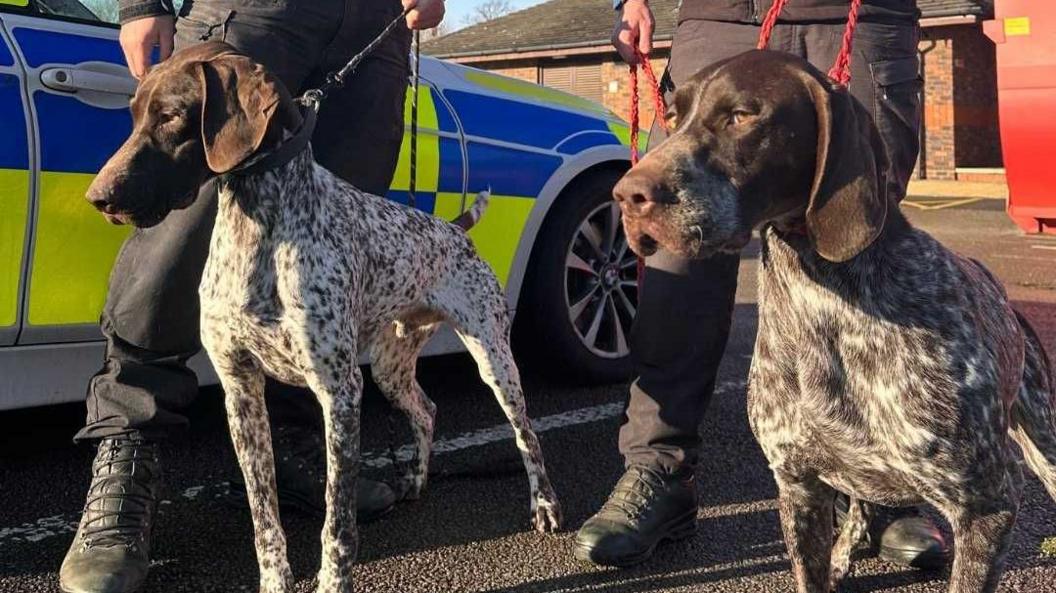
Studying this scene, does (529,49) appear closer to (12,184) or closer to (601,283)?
(601,283)

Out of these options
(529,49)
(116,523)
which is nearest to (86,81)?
(116,523)

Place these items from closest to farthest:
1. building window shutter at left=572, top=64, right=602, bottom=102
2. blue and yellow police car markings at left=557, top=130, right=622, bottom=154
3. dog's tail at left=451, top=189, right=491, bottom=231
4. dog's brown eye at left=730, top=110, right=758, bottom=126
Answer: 1. dog's brown eye at left=730, top=110, right=758, bottom=126
2. dog's tail at left=451, top=189, right=491, bottom=231
3. blue and yellow police car markings at left=557, top=130, right=622, bottom=154
4. building window shutter at left=572, top=64, right=602, bottom=102

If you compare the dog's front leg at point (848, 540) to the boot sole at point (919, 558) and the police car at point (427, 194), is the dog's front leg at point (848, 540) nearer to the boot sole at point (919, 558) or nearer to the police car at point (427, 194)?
the boot sole at point (919, 558)

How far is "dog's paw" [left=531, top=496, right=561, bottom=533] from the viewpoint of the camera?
344 cm

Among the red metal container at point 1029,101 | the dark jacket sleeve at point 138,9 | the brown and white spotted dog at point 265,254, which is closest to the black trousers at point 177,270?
the dark jacket sleeve at point 138,9

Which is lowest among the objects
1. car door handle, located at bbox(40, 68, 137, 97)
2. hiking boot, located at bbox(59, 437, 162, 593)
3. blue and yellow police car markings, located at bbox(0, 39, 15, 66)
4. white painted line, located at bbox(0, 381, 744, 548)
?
white painted line, located at bbox(0, 381, 744, 548)

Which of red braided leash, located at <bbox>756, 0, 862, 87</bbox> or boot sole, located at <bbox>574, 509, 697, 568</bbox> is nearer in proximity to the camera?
red braided leash, located at <bbox>756, 0, 862, 87</bbox>

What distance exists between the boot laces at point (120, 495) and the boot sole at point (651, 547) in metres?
1.23

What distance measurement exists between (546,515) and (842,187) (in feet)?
5.34

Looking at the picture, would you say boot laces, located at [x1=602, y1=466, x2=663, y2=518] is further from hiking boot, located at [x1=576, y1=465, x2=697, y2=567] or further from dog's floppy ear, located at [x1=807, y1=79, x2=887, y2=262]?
dog's floppy ear, located at [x1=807, y1=79, x2=887, y2=262]

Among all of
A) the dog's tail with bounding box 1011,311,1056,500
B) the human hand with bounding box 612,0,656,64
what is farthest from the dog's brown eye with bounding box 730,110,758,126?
the dog's tail with bounding box 1011,311,1056,500

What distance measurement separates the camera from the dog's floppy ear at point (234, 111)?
105 inches

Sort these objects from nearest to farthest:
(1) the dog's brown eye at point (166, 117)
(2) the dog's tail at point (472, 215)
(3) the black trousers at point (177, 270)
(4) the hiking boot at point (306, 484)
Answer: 1. (1) the dog's brown eye at point (166, 117)
2. (3) the black trousers at point (177, 270)
3. (4) the hiking boot at point (306, 484)
4. (2) the dog's tail at point (472, 215)

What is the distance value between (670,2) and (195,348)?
24814 mm
